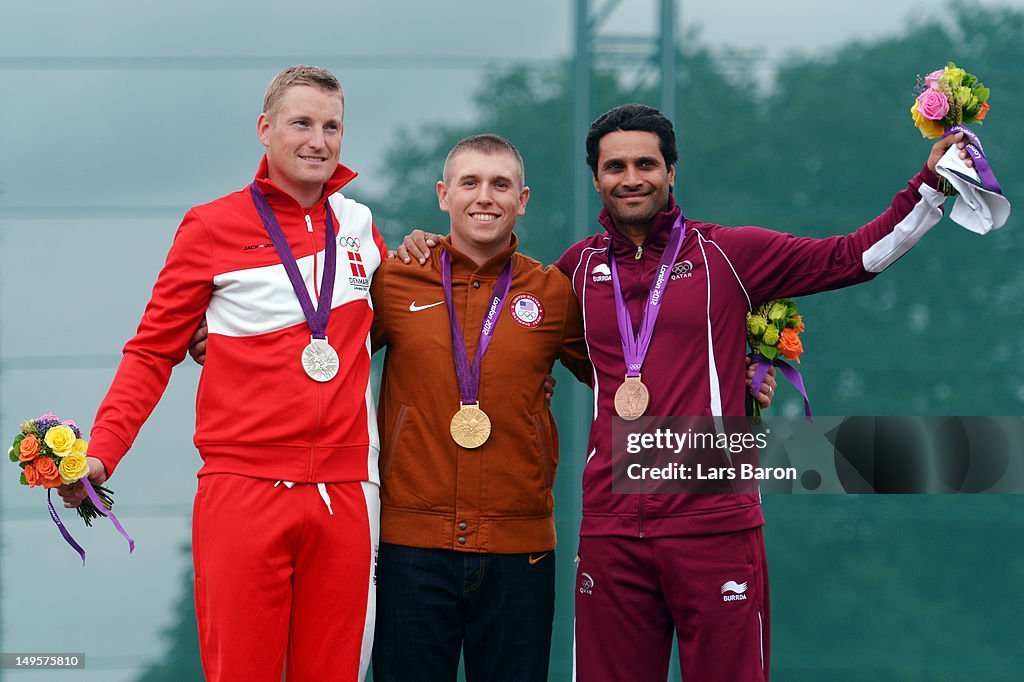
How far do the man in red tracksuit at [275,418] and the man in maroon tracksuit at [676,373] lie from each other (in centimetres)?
64

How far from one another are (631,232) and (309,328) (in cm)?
95

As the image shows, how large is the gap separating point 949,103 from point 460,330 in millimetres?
1424

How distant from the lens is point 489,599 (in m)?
3.19

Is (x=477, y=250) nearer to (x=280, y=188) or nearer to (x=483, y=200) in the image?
(x=483, y=200)

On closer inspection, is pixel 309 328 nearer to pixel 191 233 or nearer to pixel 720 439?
pixel 191 233

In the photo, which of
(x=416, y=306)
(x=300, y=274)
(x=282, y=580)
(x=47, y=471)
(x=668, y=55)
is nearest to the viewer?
(x=47, y=471)

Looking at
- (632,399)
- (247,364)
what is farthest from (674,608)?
(247,364)

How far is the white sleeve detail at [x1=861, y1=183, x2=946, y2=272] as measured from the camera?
3064mm

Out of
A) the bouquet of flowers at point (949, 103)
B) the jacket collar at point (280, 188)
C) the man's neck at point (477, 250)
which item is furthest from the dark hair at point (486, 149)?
the bouquet of flowers at point (949, 103)

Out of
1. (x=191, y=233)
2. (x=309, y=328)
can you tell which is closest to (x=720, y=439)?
(x=309, y=328)

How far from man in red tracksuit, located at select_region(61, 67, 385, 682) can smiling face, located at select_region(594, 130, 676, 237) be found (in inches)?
30.5

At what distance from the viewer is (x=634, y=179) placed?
10.7 ft

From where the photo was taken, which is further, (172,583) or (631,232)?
(172,583)

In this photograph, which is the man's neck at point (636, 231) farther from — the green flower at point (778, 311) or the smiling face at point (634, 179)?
the green flower at point (778, 311)
